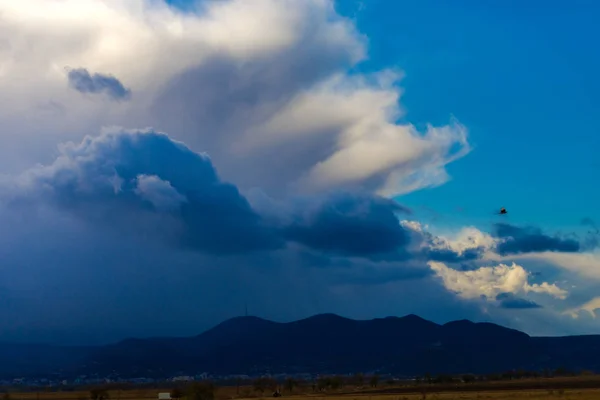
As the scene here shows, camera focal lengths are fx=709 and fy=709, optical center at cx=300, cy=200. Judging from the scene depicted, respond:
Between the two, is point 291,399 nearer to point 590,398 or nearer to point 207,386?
point 207,386

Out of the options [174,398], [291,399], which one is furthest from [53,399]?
[291,399]

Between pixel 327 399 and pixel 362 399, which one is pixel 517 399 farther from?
pixel 327 399

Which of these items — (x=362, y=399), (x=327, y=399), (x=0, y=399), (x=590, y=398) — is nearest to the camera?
(x=590, y=398)

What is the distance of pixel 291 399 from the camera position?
166250 millimetres

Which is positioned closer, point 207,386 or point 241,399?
point 207,386

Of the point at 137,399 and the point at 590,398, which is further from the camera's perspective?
the point at 137,399

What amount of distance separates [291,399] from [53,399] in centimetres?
6979

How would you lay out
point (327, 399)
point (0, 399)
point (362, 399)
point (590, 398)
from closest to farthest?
point (590, 398) → point (362, 399) → point (327, 399) → point (0, 399)

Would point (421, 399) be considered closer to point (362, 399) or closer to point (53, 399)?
point (362, 399)

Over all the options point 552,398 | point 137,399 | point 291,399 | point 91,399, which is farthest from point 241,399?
point 552,398

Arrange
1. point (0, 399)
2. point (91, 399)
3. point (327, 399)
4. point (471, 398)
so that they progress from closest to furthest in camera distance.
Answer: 1. point (471, 398)
2. point (327, 399)
3. point (0, 399)
4. point (91, 399)

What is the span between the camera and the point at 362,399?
15400 centimetres

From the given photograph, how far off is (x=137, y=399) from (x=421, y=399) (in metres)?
78.4

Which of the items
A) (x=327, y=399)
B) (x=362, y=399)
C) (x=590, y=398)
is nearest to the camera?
(x=590, y=398)
